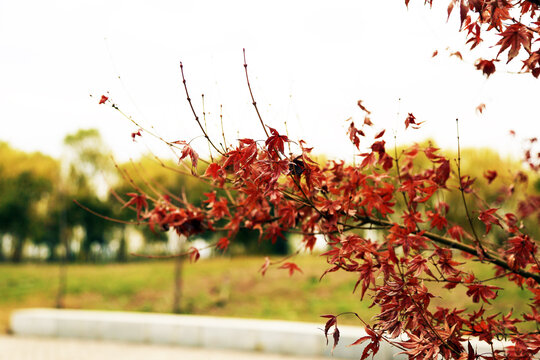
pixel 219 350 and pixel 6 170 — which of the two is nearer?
pixel 219 350

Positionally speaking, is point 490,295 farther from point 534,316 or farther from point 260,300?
point 260,300

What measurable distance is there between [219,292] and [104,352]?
3.62 meters

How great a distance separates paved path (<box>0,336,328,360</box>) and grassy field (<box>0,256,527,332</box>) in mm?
1843

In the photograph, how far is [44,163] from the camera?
787 inches

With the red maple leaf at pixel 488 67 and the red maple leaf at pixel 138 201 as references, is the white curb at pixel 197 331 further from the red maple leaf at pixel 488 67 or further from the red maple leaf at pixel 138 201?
the red maple leaf at pixel 488 67

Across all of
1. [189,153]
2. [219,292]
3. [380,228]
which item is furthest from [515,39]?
[219,292]

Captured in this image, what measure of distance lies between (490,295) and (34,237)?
22.7 meters

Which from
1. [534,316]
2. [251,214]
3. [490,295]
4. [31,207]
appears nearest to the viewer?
[490,295]

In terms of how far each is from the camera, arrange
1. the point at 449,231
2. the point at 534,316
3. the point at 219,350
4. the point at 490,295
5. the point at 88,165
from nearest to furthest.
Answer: the point at 490,295 < the point at 534,316 < the point at 449,231 < the point at 219,350 < the point at 88,165

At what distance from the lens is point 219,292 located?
10.5 meters

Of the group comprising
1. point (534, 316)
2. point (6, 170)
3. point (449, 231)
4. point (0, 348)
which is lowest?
point (0, 348)

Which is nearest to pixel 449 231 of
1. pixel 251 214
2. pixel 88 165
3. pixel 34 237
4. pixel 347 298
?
pixel 251 214

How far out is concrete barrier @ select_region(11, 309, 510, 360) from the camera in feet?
21.9

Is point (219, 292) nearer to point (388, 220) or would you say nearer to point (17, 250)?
point (388, 220)
